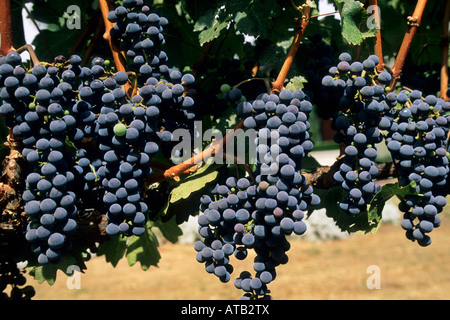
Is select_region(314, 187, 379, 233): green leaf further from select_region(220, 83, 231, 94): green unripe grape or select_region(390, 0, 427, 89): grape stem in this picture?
select_region(220, 83, 231, 94): green unripe grape

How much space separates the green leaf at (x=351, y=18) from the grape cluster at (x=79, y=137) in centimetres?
→ 41

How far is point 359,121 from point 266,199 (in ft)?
1.06

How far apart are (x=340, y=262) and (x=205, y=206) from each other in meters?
5.69

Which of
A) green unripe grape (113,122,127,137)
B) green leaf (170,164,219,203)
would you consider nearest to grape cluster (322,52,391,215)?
green leaf (170,164,219,203)

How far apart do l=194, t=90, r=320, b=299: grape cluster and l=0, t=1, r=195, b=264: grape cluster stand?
18 cm

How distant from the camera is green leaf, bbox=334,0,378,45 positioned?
1.19 meters

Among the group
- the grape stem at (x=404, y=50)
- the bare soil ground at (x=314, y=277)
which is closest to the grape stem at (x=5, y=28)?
the grape stem at (x=404, y=50)

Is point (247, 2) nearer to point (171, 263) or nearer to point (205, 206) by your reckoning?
point (205, 206)

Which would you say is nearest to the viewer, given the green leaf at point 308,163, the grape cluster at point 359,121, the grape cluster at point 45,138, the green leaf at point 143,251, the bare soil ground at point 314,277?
the grape cluster at point 45,138

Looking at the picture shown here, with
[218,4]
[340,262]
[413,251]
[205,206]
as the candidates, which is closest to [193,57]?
[218,4]

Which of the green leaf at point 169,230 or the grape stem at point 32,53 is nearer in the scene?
the grape stem at point 32,53

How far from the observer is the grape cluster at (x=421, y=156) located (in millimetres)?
1175

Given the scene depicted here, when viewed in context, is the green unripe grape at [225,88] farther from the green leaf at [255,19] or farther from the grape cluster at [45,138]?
the grape cluster at [45,138]

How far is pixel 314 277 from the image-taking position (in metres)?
5.92
